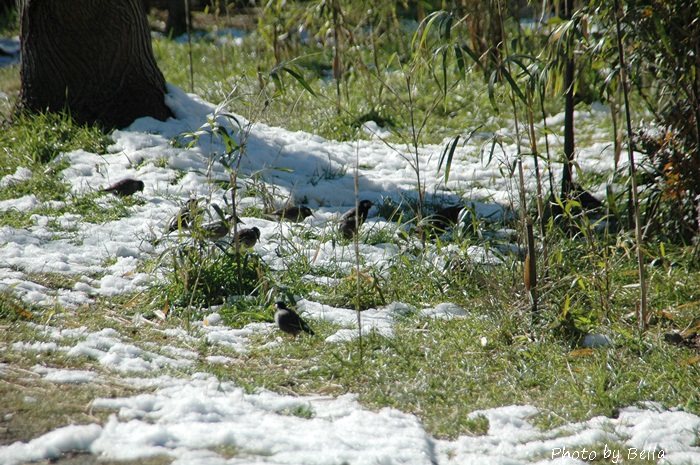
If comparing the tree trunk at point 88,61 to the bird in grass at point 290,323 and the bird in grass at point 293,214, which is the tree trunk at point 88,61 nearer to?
the bird in grass at point 293,214

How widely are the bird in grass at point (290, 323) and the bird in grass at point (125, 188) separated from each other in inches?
99.4

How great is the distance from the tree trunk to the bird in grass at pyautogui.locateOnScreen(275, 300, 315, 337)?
3833 mm

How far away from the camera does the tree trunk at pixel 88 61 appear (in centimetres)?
638

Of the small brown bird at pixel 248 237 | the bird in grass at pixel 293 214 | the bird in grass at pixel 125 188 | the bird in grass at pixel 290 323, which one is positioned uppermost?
the bird in grass at pixel 125 188

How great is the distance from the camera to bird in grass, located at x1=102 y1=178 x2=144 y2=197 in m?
5.57

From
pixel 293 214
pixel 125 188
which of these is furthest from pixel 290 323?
pixel 125 188

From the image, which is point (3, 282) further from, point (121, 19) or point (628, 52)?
point (628, 52)

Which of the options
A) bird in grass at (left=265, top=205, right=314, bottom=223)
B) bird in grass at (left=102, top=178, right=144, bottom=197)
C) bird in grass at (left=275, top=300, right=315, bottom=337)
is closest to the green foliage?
bird in grass at (left=275, top=300, right=315, bottom=337)

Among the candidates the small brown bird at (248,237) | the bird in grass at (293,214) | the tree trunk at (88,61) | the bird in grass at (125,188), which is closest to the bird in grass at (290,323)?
the small brown bird at (248,237)

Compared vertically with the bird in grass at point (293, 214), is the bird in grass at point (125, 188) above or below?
above

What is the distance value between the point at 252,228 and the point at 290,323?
47.2 inches

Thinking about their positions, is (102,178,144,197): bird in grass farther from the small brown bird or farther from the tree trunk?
the small brown bird

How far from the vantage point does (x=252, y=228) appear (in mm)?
4609

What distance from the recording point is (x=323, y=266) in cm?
451
